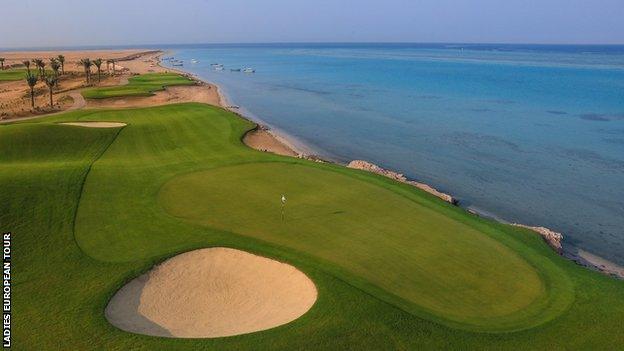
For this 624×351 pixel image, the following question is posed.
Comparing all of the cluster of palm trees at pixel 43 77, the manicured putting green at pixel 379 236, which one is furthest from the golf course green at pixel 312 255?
the cluster of palm trees at pixel 43 77

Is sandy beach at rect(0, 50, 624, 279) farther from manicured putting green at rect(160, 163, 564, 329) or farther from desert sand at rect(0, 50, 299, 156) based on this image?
manicured putting green at rect(160, 163, 564, 329)

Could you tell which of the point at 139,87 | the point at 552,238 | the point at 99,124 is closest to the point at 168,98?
the point at 139,87

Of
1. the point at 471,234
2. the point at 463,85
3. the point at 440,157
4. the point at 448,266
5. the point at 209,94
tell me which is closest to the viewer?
the point at 448,266

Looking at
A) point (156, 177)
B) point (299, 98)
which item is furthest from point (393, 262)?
point (299, 98)

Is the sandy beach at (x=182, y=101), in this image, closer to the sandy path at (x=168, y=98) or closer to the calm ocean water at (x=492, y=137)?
the sandy path at (x=168, y=98)

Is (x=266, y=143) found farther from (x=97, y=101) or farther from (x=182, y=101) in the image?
(x=97, y=101)

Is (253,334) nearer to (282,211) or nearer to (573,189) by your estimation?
(282,211)

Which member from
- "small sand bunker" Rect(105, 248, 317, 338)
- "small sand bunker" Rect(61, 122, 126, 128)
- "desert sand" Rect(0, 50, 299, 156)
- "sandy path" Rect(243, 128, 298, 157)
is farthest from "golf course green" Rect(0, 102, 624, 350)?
"desert sand" Rect(0, 50, 299, 156)
